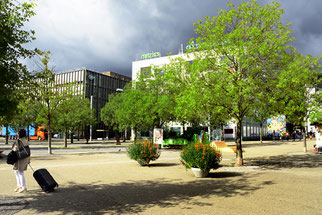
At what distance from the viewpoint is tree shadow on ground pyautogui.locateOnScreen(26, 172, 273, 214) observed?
627 cm

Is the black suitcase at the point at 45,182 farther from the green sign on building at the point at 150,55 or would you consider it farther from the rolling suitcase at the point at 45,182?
the green sign on building at the point at 150,55

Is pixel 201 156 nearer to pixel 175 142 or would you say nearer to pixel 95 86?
pixel 175 142

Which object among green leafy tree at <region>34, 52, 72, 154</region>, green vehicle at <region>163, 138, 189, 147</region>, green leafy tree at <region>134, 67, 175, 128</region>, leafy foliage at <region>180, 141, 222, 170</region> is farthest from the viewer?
green vehicle at <region>163, 138, 189, 147</region>

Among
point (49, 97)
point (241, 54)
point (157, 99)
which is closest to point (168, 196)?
point (241, 54)

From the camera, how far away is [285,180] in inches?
388

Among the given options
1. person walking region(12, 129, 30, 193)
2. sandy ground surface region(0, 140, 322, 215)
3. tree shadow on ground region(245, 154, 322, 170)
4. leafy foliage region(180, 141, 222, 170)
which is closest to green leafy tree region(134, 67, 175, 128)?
tree shadow on ground region(245, 154, 322, 170)

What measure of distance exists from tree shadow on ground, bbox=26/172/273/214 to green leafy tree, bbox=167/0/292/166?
4.56m

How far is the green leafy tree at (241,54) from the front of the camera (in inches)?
509

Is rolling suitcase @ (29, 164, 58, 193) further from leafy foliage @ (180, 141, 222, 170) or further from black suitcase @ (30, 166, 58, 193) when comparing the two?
leafy foliage @ (180, 141, 222, 170)

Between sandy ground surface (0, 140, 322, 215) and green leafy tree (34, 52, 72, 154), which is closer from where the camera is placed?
sandy ground surface (0, 140, 322, 215)

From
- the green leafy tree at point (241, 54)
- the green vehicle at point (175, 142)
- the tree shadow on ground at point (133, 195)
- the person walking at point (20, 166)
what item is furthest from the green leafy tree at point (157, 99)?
the person walking at point (20, 166)

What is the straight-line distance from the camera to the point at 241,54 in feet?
41.3

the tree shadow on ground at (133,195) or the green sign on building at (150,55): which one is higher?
the green sign on building at (150,55)

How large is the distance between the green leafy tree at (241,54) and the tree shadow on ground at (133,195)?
456cm
